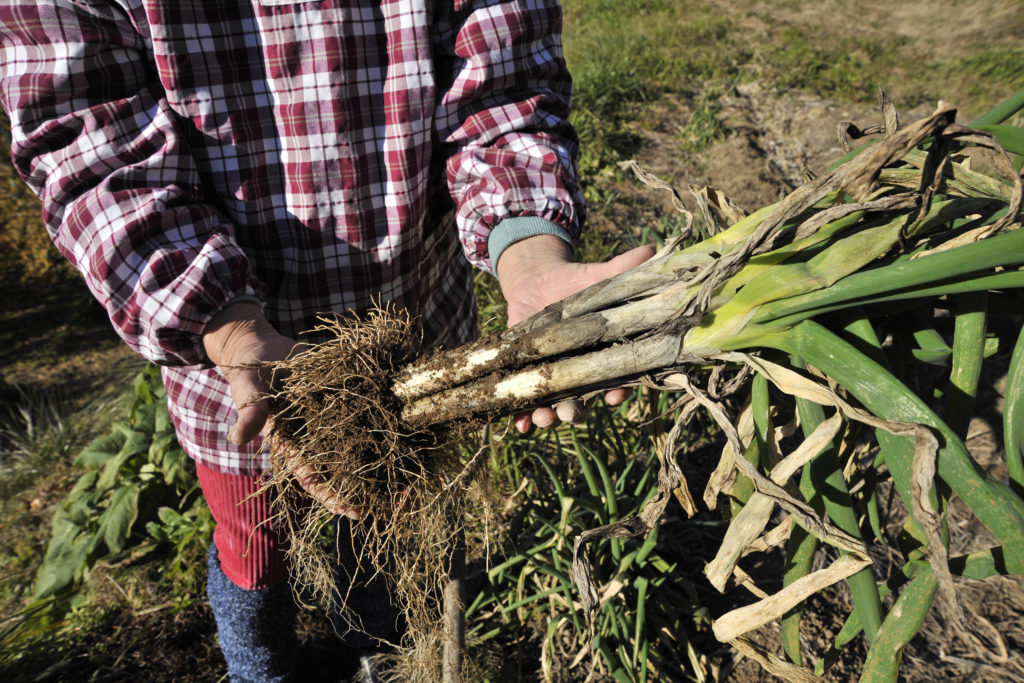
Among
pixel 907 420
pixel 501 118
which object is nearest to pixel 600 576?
pixel 907 420

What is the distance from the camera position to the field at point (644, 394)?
1943 millimetres

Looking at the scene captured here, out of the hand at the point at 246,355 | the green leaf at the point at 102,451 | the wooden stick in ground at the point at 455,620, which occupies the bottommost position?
the green leaf at the point at 102,451

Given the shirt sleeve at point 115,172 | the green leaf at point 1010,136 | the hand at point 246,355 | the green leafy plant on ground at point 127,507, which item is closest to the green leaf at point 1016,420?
the green leaf at point 1010,136

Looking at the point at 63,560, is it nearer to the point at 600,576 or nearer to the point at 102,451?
the point at 102,451

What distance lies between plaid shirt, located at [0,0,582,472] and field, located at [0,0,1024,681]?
741 mm

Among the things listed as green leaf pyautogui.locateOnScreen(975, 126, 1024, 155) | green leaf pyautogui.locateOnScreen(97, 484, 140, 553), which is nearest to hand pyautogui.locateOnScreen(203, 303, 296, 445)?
green leaf pyautogui.locateOnScreen(975, 126, 1024, 155)

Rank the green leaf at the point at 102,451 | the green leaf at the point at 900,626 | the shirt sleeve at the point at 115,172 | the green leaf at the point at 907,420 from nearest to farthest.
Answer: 1. the green leaf at the point at 907,420
2. the green leaf at the point at 900,626
3. the shirt sleeve at the point at 115,172
4. the green leaf at the point at 102,451

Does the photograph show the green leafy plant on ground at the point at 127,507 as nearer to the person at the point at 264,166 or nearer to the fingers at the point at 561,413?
the person at the point at 264,166

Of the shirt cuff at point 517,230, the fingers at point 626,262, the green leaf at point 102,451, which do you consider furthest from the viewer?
the green leaf at point 102,451

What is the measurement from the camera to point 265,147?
51.9 inches

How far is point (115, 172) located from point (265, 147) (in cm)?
29

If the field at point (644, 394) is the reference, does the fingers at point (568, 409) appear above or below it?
above

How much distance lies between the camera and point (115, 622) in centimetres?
224

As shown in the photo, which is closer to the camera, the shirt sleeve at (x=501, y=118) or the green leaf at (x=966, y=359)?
the green leaf at (x=966, y=359)
